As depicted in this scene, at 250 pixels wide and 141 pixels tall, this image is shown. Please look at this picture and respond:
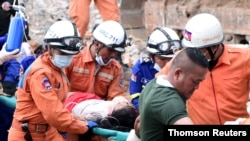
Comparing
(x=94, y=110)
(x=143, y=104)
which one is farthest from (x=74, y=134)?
(x=143, y=104)

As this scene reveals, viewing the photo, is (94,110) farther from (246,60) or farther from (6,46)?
(246,60)

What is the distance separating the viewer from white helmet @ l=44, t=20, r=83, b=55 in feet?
20.2

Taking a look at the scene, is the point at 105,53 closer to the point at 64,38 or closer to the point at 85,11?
the point at 64,38

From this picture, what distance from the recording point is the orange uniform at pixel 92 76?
675cm

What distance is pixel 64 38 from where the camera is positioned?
20.4ft

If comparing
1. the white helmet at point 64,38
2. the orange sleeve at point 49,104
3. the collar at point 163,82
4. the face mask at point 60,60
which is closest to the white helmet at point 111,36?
the white helmet at point 64,38

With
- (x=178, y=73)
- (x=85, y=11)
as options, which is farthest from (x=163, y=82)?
(x=85, y=11)

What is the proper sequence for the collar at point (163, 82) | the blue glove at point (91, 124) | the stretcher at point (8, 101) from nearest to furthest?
the collar at point (163, 82)
the blue glove at point (91, 124)
the stretcher at point (8, 101)

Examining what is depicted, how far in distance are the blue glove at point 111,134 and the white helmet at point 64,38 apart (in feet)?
2.12

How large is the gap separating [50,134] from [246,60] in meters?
1.72

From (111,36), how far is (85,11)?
6.70 ft

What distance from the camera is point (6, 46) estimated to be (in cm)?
694

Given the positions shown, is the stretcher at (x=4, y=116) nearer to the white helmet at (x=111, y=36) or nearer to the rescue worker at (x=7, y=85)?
the rescue worker at (x=7, y=85)

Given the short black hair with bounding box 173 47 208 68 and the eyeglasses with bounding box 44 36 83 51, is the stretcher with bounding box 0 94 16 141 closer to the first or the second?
the eyeglasses with bounding box 44 36 83 51
